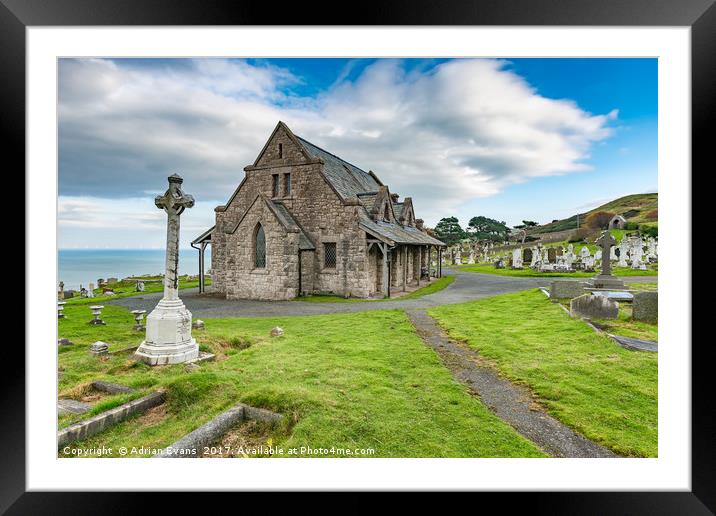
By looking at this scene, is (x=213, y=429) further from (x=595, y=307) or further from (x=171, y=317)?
(x=595, y=307)

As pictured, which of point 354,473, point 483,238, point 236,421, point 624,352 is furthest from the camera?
point 483,238

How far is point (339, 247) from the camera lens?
14.2 meters

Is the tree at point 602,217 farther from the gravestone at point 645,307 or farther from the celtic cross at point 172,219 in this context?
the celtic cross at point 172,219

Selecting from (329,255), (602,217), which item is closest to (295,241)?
(329,255)

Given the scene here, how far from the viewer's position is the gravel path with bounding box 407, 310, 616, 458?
2.93m

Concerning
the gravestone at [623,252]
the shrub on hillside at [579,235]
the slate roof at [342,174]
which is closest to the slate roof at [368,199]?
the slate roof at [342,174]

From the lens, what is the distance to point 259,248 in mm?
14312

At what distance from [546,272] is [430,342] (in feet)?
65.6

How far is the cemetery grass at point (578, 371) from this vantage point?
125 inches
